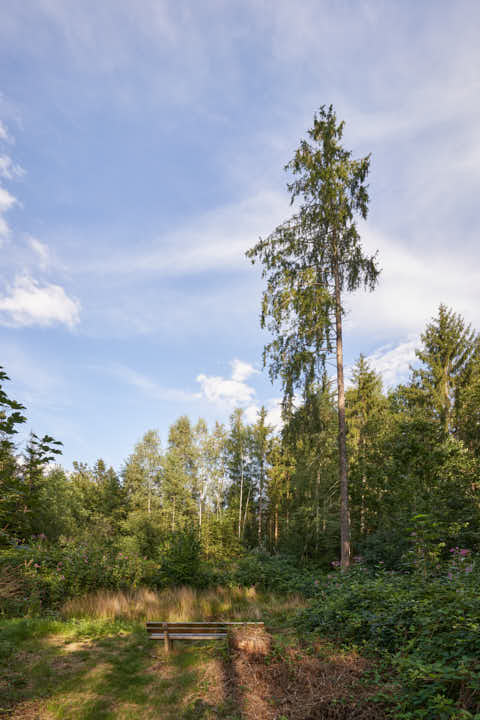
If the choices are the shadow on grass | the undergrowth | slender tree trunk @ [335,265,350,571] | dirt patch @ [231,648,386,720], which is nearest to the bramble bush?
the undergrowth

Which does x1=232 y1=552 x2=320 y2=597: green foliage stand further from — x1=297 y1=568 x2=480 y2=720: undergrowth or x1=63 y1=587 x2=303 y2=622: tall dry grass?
x1=297 y1=568 x2=480 y2=720: undergrowth

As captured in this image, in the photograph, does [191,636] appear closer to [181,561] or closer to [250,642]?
[250,642]

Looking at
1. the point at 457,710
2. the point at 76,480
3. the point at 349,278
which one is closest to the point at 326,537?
the point at 349,278

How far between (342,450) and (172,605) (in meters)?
5.78

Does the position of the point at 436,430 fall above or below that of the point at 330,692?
above

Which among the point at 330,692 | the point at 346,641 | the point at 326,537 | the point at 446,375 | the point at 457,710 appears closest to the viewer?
the point at 457,710

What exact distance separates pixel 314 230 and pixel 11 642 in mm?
12128

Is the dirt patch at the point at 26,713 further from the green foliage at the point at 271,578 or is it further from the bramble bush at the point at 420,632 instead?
the green foliage at the point at 271,578

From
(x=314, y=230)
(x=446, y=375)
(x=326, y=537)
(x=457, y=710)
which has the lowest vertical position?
(x=326, y=537)

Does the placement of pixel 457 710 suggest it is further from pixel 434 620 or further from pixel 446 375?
pixel 446 375

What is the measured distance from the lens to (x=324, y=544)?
684 inches

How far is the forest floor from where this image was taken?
3.73 meters

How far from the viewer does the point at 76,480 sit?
3241 cm

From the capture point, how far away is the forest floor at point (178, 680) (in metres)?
3.73
